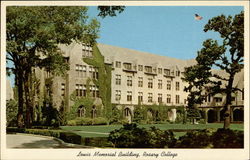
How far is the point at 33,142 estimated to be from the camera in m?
19.6

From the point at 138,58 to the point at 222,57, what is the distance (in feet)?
36.0

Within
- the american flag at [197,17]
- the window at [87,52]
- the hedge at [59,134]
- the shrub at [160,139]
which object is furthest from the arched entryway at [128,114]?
the american flag at [197,17]

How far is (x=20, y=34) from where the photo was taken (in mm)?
22000

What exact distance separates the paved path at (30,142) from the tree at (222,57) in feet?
26.1

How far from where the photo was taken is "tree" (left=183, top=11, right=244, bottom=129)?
64.8 ft

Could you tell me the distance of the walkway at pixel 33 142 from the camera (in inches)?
737

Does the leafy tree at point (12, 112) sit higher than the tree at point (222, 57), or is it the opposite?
the tree at point (222, 57)

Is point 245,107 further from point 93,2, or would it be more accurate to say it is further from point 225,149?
point 93,2

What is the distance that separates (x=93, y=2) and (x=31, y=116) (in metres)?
11.6

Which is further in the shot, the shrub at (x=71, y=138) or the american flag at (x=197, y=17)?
the american flag at (x=197, y=17)

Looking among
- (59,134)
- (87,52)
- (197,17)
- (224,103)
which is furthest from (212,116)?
(87,52)

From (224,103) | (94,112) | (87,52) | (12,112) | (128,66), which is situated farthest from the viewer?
(128,66)

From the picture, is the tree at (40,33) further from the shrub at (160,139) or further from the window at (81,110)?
the shrub at (160,139)

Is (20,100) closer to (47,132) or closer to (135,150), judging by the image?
(47,132)
